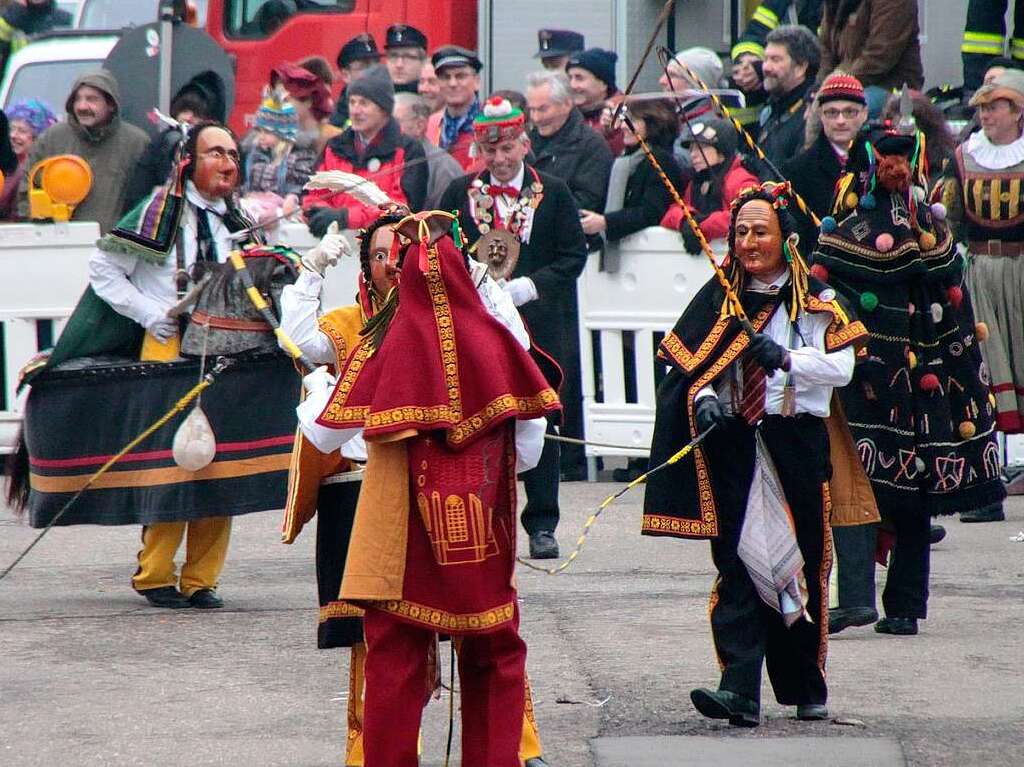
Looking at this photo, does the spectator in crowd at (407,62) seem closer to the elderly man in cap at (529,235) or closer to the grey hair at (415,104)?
the grey hair at (415,104)

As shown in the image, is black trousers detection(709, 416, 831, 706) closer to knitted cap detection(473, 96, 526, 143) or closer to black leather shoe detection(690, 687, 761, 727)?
black leather shoe detection(690, 687, 761, 727)

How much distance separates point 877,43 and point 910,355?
499cm

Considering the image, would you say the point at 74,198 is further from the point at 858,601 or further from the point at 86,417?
the point at 858,601

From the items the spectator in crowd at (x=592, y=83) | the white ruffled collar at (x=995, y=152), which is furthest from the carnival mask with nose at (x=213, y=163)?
the spectator in crowd at (x=592, y=83)

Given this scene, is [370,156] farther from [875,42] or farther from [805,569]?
[805,569]

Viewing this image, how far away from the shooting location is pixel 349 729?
219 inches

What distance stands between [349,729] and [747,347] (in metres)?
1.64

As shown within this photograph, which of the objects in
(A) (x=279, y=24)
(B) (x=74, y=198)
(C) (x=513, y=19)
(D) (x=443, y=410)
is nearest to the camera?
(D) (x=443, y=410)

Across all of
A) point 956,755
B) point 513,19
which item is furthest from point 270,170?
point 956,755

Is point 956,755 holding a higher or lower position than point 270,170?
lower

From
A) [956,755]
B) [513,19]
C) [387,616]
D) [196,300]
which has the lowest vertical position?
[956,755]

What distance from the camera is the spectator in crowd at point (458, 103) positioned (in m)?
12.3

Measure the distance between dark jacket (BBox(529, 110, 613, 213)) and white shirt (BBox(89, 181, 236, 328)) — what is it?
3277 mm

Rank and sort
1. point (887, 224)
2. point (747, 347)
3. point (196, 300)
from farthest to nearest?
1. point (196, 300)
2. point (887, 224)
3. point (747, 347)
